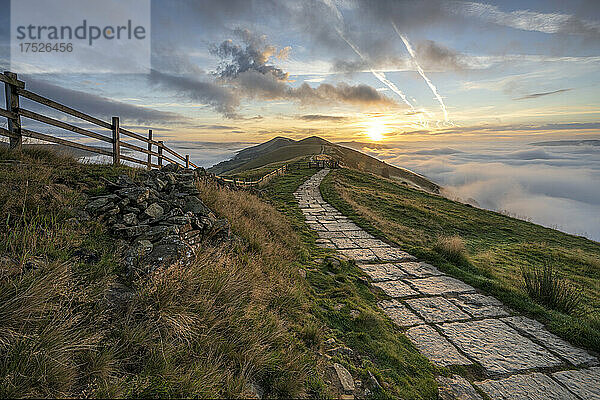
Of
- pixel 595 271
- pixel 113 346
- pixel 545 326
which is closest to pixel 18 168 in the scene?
pixel 113 346

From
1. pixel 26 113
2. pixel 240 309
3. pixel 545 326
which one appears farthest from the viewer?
pixel 26 113

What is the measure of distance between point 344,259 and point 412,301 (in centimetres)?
205

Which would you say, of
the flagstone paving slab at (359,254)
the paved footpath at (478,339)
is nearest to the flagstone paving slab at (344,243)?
the flagstone paving slab at (359,254)

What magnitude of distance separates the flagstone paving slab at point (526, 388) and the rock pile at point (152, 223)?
4102 mm

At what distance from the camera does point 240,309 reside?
323 centimetres

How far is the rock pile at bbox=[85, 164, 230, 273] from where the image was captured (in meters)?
3.61

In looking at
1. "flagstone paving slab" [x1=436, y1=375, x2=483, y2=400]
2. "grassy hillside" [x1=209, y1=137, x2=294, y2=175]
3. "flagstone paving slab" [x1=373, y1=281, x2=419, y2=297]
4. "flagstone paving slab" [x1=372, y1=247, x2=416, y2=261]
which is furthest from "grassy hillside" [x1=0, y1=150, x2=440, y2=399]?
"grassy hillside" [x1=209, y1=137, x2=294, y2=175]

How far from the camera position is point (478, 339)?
4137 millimetres

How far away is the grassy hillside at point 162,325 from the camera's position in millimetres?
2082

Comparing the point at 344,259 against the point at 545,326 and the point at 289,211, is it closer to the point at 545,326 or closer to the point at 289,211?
the point at 545,326

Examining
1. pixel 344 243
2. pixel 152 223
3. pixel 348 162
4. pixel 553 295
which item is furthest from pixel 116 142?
pixel 348 162

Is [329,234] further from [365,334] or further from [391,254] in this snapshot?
[365,334]

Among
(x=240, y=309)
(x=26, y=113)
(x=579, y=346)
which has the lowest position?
(x=579, y=346)

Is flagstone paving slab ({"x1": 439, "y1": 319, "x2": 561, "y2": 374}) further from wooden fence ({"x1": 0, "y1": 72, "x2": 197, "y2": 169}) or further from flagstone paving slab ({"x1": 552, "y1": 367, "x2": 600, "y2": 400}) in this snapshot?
wooden fence ({"x1": 0, "y1": 72, "x2": 197, "y2": 169})
